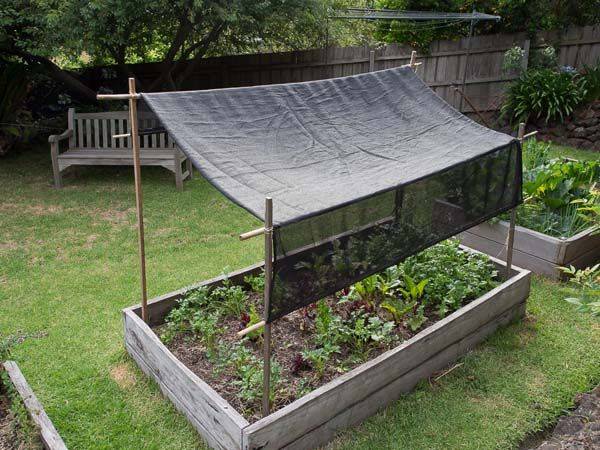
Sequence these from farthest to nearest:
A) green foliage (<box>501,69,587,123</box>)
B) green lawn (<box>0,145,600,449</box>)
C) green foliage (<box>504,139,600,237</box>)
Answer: green foliage (<box>501,69,587,123</box>)
green foliage (<box>504,139,600,237</box>)
green lawn (<box>0,145,600,449</box>)

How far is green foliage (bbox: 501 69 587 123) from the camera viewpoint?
862 cm

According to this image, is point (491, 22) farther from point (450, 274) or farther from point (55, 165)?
point (55, 165)

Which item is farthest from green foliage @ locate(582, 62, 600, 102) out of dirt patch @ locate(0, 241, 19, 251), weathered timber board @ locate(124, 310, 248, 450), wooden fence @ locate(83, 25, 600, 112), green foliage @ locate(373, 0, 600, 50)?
dirt patch @ locate(0, 241, 19, 251)

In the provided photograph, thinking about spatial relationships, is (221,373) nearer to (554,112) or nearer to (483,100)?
(554,112)

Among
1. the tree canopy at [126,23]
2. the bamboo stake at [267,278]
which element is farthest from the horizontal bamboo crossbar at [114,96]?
the tree canopy at [126,23]

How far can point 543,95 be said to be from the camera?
28.5ft

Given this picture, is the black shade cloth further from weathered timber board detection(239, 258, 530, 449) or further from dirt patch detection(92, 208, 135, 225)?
dirt patch detection(92, 208, 135, 225)

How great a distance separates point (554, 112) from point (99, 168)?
23.8 ft

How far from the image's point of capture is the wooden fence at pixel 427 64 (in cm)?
906

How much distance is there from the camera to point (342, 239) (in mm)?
2814

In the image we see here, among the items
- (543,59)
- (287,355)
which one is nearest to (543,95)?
(543,59)

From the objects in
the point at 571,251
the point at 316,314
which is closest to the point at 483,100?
the point at 571,251

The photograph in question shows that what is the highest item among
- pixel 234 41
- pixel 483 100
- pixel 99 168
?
pixel 234 41

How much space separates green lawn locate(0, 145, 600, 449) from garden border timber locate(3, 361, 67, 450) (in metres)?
0.29
